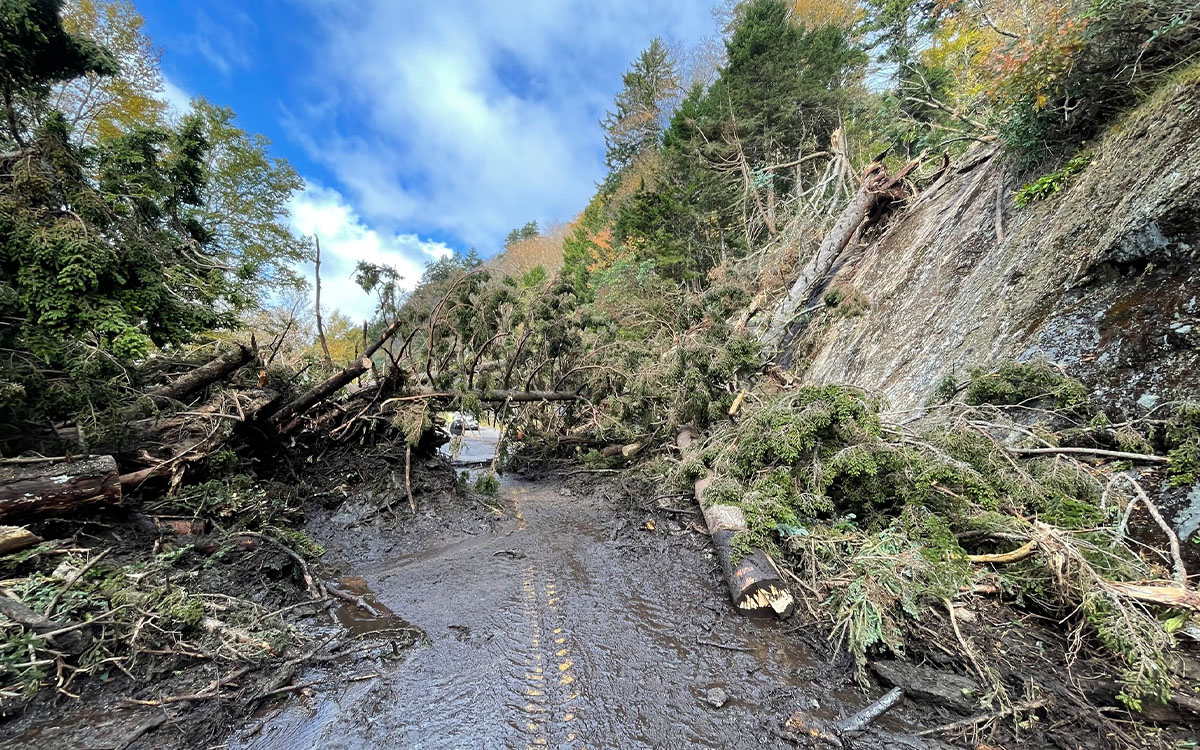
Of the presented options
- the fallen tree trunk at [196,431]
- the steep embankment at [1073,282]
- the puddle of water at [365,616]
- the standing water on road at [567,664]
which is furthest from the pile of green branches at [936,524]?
the fallen tree trunk at [196,431]

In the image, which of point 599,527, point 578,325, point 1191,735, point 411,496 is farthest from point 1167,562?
point 578,325

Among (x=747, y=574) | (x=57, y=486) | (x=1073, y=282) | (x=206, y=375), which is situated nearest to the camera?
(x=57, y=486)

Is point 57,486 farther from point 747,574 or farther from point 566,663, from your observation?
point 747,574

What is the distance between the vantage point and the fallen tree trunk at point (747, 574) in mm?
3156

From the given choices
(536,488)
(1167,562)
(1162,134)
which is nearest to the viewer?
(1167,562)

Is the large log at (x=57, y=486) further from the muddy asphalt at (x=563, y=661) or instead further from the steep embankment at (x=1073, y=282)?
the steep embankment at (x=1073, y=282)

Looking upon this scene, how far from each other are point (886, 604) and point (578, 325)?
7485 mm

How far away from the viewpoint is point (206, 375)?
17.0ft

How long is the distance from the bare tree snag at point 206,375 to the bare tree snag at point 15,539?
2.38 meters

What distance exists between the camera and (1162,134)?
3934 mm

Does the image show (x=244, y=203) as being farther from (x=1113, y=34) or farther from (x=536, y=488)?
(x=1113, y=34)

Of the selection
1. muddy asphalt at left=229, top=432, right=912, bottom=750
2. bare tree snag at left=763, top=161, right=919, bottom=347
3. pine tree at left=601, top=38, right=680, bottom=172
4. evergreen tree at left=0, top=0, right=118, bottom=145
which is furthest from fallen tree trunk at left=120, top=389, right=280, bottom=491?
pine tree at left=601, top=38, right=680, bottom=172

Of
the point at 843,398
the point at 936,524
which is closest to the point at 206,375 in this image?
the point at 843,398

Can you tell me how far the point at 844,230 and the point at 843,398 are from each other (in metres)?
6.31
